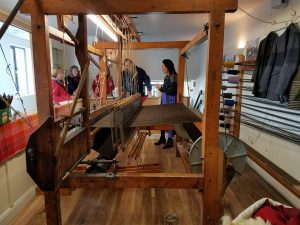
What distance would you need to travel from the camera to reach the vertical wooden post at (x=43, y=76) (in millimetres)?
1195

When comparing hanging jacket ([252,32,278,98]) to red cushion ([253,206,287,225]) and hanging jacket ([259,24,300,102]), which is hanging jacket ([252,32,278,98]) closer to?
hanging jacket ([259,24,300,102])

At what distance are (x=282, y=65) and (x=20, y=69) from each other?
4.42 meters

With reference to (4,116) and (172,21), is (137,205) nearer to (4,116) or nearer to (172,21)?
(4,116)

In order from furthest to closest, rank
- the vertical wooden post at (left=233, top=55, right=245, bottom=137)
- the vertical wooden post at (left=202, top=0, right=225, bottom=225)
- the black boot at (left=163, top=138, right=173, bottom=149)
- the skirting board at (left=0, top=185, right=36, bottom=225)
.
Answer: the black boot at (left=163, top=138, right=173, bottom=149) → the vertical wooden post at (left=233, top=55, right=245, bottom=137) → the skirting board at (left=0, top=185, right=36, bottom=225) → the vertical wooden post at (left=202, top=0, right=225, bottom=225)

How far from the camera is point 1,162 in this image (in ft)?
6.31

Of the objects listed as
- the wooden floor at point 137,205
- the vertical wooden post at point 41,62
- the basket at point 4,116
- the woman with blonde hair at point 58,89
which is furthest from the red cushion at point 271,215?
the woman with blonde hair at point 58,89

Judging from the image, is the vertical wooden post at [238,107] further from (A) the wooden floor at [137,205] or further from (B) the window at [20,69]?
(B) the window at [20,69]

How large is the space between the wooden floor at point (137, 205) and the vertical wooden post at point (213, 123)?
682 millimetres

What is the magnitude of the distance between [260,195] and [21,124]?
2.62m

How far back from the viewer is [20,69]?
4.40 metres

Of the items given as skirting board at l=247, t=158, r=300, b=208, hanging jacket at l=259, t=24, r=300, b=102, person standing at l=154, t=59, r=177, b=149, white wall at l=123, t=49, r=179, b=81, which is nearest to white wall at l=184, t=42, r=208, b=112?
white wall at l=123, t=49, r=179, b=81

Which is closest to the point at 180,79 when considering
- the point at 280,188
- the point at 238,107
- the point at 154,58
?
the point at 238,107

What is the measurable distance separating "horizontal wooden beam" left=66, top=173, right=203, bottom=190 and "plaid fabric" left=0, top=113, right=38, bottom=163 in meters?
0.71

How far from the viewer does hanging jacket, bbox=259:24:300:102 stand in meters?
2.06
